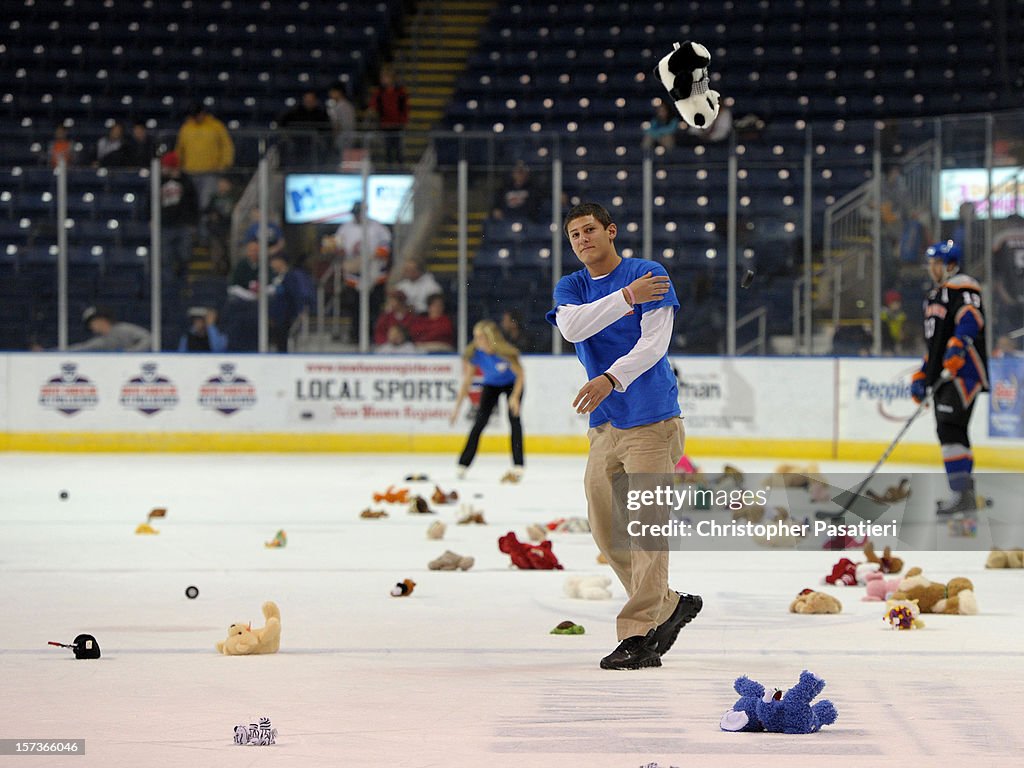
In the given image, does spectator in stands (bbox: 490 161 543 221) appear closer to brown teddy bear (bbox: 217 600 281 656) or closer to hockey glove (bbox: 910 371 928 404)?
hockey glove (bbox: 910 371 928 404)

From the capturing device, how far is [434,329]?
17.1 m

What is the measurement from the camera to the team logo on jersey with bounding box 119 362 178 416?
17.1m

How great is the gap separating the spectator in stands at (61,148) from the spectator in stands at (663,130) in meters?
Result: 6.24

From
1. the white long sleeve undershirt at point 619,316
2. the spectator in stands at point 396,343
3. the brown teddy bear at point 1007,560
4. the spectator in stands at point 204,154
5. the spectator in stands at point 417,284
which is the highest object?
Result: the spectator in stands at point 204,154

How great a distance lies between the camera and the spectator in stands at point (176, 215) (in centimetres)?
1695

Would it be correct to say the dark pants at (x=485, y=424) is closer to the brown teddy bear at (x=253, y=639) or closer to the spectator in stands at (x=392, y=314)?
the spectator in stands at (x=392, y=314)

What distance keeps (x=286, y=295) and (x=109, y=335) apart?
1.99 metres

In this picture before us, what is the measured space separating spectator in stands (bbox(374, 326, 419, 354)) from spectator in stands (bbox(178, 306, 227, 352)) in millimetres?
1757

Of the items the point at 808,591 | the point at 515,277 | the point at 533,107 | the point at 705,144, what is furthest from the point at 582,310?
the point at 533,107

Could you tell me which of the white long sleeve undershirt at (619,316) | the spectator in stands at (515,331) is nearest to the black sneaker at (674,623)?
the white long sleeve undershirt at (619,316)

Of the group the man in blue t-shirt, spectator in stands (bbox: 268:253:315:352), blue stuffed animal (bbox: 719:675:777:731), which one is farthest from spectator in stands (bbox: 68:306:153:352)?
blue stuffed animal (bbox: 719:675:777:731)

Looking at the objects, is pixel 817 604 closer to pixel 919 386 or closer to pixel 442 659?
pixel 442 659

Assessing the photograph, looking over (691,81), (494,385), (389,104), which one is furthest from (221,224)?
(691,81)

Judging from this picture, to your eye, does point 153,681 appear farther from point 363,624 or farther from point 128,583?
point 128,583
